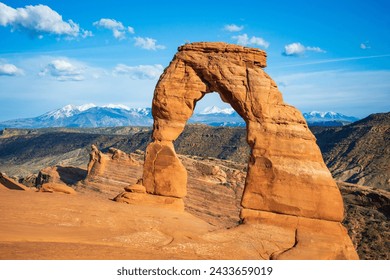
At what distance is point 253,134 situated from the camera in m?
17.4

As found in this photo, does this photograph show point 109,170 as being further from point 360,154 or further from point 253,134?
point 360,154

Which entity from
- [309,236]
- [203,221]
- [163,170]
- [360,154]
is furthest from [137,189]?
[360,154]

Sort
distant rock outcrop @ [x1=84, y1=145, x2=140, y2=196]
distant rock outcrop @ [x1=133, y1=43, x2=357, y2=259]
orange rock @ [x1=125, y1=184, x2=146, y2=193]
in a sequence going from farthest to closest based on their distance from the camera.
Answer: distant rock outcrop @ [x1=84, y1=145, x2=140, y2=196]
orange rock @ [x1=125, y1=184, x2=146, y2=193]
distant rock outcrop @ [x1=133, y1=43, x2=357, y2=259]

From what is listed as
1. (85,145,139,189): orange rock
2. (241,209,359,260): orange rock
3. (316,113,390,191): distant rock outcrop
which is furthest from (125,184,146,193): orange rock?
(316,113,390,191): distant rock outcrop

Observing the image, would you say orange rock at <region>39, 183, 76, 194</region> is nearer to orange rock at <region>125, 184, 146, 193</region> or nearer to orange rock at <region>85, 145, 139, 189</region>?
orange rock at <region>125, 184, 146, 193</region>

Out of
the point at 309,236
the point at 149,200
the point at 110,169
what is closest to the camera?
the point at 309,236

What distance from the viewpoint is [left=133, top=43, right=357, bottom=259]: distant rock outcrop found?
1641 centimetres

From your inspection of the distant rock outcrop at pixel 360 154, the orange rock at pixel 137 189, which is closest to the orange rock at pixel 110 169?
the orange rock at pixel 137 189

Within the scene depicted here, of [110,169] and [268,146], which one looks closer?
[268,146]

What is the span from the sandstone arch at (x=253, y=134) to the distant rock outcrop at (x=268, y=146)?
37 millimetres

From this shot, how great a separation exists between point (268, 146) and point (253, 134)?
0.77 m

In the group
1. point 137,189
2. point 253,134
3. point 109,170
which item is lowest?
point 109,170

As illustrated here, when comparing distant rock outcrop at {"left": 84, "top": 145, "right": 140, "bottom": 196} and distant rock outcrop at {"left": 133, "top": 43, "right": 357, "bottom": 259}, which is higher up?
distant rock outcrop at {"left": 133, "top": 43, "right": 357, "bottom": 259}

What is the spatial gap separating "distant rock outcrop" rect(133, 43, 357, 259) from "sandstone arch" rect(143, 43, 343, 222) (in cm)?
4
